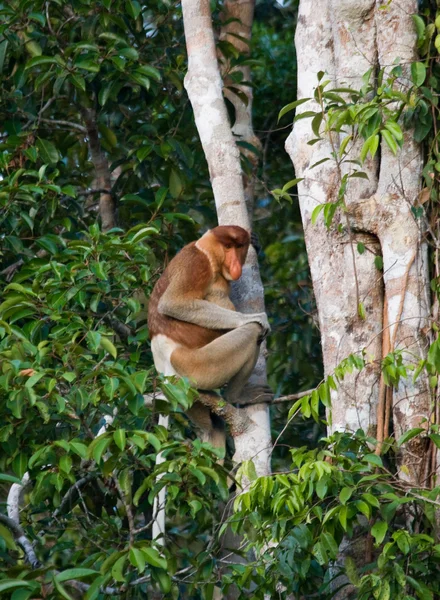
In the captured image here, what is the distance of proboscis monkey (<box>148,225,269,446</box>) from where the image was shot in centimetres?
482

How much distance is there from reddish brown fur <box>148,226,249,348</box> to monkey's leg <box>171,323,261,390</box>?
78mm

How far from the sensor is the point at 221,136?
169 inches

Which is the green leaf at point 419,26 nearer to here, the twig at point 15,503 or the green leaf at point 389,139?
the green leaf at point 389,139

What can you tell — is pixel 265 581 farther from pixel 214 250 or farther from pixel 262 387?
pixel 214 250

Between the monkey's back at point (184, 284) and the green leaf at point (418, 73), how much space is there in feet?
5.15

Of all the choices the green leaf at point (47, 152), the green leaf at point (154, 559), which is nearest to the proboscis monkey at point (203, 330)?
the green leaf at point (47, 152)

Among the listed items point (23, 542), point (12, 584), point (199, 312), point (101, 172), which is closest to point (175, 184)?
point (101, 172)

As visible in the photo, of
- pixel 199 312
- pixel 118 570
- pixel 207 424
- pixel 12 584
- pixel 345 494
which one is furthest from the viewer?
pixel 199 312

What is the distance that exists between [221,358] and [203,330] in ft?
0.83

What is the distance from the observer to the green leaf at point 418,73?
372cm

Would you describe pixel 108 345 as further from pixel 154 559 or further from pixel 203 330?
pixel 203 330

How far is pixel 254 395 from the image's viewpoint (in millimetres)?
4488

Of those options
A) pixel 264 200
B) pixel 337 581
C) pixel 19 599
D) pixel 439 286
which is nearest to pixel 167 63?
pixel 264 200

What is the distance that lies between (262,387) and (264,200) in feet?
7.67
